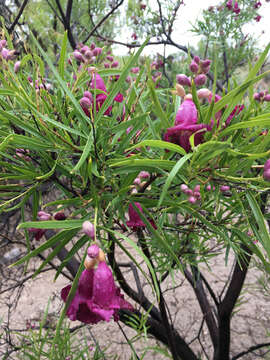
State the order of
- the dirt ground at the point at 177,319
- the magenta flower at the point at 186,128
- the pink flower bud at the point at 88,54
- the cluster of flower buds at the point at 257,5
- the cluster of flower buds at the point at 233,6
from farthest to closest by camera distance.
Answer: the dirt ground at the point at 177,319
the cluster of flower buds at the point at 257,5
the cluster of flower buds at the point at 233,6
the pink flower bud at the point at 88,54
the magenta flower at the point at 186,128

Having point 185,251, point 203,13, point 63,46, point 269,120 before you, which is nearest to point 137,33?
point 203,13

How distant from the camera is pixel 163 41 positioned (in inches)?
55.2

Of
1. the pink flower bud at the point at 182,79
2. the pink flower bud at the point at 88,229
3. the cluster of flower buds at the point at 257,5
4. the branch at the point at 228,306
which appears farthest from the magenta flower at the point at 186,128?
the cluster of flower buds at the point at 257,5

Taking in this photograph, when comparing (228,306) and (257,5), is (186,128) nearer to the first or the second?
(228,306)

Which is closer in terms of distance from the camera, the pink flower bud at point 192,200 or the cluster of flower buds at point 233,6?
the pink flower bud at point 192,200

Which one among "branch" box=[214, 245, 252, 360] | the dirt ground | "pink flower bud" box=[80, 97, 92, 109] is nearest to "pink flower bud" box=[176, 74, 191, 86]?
"pink flower bud" box=[80, 97, 92, 109]

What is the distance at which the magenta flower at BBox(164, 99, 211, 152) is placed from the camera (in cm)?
30

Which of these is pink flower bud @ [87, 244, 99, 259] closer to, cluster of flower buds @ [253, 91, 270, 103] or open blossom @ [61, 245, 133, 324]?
open blossom @ [61, 245, 133, 324]

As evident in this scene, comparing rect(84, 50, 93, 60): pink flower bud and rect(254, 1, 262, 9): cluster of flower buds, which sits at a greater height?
rect(254, 1, 262, 9): cluster of flower buds

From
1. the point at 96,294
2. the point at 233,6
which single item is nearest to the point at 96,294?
the point at 96,294

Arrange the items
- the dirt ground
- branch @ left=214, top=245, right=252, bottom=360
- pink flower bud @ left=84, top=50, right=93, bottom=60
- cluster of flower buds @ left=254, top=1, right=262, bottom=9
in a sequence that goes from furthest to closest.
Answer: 1. the dirt ground
2. cluster of flower buds @ left=254, top=1, right=262, bottom=9
3. branch @ left=214, top=245, right=252, bottom=360
4. pink flower bud @ left=84, top=50, right=93, bottom=60

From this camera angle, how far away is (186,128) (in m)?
0.30

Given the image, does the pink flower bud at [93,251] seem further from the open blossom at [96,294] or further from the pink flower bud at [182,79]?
the pink flower bud at [182,79]

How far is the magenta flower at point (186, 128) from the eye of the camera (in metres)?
0.30
